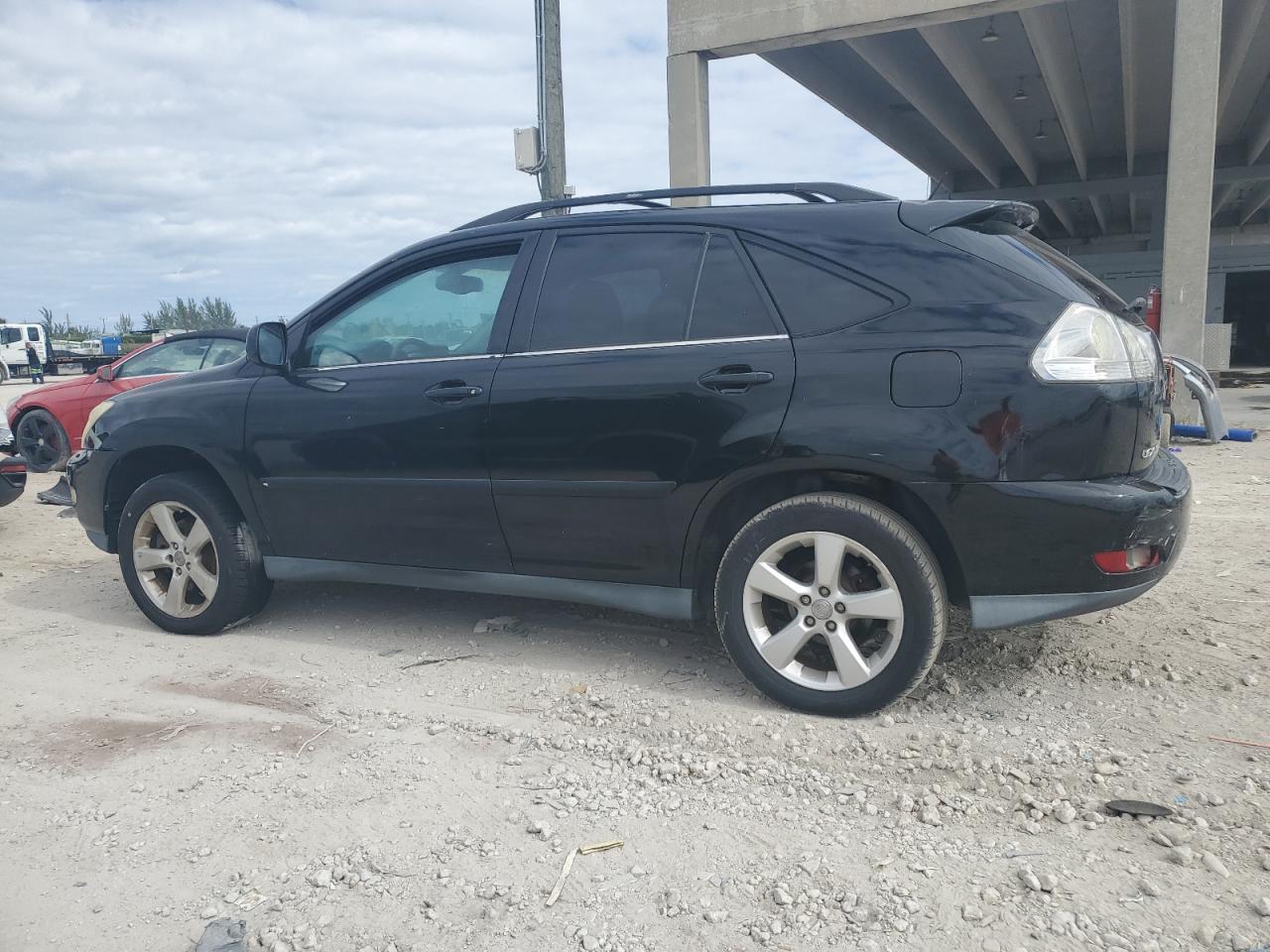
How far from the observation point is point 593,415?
134 inches

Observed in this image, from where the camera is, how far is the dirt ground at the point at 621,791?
85.5 inches

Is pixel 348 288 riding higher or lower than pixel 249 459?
higher

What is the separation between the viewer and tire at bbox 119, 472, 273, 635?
423cm

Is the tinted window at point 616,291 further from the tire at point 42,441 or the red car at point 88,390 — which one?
the tire at point 42,441

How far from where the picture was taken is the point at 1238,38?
1499cm

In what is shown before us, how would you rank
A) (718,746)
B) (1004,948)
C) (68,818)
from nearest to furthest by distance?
1. (1004,948)
2. (68,818)
3. (718,746)

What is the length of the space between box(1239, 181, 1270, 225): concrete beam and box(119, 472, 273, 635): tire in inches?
1256

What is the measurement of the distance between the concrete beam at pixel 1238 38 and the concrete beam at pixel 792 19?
4.69 metres

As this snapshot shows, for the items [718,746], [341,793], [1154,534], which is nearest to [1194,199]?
[1154,534]

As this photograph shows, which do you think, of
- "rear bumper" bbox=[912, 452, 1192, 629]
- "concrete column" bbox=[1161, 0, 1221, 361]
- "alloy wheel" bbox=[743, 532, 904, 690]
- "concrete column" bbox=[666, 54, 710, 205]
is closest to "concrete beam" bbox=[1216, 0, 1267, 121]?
"concrete column" bbox=[1161, 0, 1221, 361]

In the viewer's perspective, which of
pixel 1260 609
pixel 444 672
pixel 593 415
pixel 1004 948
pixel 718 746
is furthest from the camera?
pixel 1260 609

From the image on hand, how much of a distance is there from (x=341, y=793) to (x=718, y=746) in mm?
1165

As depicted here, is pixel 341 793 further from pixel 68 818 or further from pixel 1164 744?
pixel 1164 744

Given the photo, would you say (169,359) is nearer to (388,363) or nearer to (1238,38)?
(388,363)
